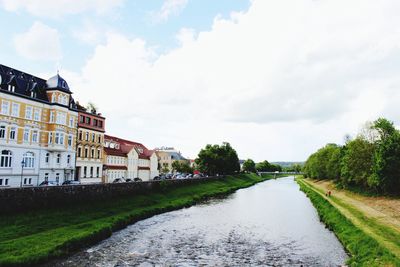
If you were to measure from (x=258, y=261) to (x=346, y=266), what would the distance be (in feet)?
18.3

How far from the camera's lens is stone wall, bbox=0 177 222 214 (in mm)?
29188

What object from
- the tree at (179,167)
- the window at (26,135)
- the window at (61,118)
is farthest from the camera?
the tree at (179,167)

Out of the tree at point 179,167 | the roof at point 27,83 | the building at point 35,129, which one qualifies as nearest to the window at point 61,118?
the building at point 35,129

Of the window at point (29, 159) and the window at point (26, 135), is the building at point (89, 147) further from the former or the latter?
the window at point (26, 135)

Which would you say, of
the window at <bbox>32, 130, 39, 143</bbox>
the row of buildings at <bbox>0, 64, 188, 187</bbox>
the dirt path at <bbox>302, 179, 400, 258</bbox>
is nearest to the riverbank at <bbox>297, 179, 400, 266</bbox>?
the dirt path at <bbox>302, 179, 400, 258</bbox>

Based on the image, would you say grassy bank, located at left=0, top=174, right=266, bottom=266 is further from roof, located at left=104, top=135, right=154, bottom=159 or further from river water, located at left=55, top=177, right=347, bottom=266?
roof, located at left=104, top=135, right=154, bottom=159

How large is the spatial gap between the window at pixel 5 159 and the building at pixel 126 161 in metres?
27.2

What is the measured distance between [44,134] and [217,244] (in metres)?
36.6

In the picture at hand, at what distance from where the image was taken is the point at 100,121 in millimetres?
69750

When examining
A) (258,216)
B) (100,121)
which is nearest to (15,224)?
(258,216)

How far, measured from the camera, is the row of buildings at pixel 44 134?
47.4 m

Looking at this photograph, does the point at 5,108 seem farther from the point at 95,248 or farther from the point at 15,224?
the point at 95,248

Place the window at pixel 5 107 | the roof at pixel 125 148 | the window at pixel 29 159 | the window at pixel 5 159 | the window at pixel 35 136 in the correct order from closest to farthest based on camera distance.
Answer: the window at pixel 5 159, the window at pixel 5 107, the window at pixel 29 159, the window at pixel 35 136, the roof at pixel 125 148

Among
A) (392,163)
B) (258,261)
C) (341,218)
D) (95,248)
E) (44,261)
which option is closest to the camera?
(44,261)
